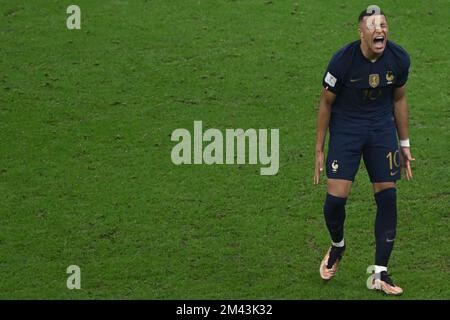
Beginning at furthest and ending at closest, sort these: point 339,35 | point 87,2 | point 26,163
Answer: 1. point 87,2
2. point 339,35
3. point 26,163

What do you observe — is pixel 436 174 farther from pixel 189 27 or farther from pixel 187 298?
pixel 189 27

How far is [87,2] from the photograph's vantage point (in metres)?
13.9

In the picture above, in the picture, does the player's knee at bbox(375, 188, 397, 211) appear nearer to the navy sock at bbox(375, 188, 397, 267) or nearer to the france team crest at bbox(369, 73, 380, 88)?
the navy sock at bbox(375, 188, 397, 267)

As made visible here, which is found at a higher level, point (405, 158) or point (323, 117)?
point (323, 117)

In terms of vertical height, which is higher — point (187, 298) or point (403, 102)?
point (403, 102)

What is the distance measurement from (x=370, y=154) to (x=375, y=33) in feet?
3.20

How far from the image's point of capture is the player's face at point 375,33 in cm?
753

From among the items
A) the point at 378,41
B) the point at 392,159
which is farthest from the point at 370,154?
the point at 378,41

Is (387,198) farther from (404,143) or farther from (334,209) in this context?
(404,143)

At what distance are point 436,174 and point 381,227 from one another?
87.4 inches

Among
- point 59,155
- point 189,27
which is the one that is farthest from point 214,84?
point 59,155

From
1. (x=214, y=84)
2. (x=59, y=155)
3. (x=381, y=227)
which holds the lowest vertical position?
(x=381, y=227)

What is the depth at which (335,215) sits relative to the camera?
8.01 metres

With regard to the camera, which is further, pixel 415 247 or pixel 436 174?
pixel 436 174
